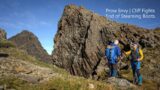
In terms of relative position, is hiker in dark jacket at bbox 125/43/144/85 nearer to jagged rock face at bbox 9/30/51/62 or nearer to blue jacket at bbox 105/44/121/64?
blue jacket at bbox 105/44/121/64

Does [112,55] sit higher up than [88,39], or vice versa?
[88,39]

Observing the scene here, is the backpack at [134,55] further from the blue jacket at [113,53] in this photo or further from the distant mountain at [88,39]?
the distant mountain at [88,39]

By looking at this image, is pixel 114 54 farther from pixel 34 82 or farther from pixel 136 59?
pixel 34 82

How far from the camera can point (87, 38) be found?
127 ft

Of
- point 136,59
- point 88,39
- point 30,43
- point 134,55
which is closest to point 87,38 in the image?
point 88,39

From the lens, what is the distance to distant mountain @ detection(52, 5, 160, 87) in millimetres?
35156

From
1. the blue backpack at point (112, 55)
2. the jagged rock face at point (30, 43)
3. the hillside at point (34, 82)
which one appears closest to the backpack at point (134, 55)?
the blue backpack at point (112, 55)

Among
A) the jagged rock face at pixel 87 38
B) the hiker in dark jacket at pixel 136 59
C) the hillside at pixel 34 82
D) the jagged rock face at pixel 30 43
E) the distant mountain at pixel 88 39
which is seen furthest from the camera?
the jagged rock face at pixel 30 43

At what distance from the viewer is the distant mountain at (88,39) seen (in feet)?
115

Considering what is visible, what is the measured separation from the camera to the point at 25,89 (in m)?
12.4

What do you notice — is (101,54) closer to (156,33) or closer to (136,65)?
(156,33)

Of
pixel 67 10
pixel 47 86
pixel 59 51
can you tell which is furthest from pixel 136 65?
pixel 67 10

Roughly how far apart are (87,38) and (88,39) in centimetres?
28

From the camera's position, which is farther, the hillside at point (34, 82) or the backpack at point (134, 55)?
the backpack at point (134, 55)
